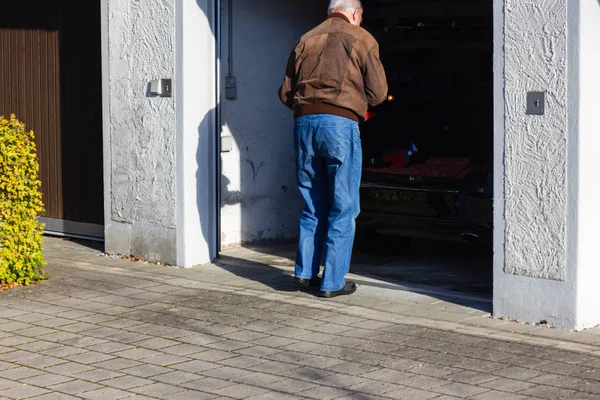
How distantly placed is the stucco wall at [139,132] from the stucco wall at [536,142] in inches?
125

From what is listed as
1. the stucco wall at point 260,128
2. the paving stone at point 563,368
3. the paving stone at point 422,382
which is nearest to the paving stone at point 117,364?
the paving stone at point 422,382

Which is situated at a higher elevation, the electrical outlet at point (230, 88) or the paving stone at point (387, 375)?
the electrical outlet at point (230, 88)

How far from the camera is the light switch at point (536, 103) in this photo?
687cm

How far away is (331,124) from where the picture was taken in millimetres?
7641

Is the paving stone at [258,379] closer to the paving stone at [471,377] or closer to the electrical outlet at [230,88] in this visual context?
the paving stone at [471,377]

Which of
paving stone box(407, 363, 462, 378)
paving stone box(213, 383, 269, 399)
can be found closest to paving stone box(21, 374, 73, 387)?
paving stone box(213, 383, 269, 399)

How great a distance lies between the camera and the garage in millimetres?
8484

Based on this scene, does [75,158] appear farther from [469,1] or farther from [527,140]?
[527,140]

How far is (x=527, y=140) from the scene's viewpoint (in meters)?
6.98

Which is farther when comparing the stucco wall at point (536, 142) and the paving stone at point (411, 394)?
the stucco wall at point (536, 142)

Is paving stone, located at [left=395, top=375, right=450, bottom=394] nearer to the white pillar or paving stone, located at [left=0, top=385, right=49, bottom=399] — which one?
paving stone, located at [left=0, top=385, right=49, bottom=399]

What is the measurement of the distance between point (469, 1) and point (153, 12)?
8.73 feet

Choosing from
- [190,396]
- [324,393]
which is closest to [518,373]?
[324,393]

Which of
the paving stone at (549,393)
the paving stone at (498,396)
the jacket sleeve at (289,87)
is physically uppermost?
the jacket sleeve at (289,87)
